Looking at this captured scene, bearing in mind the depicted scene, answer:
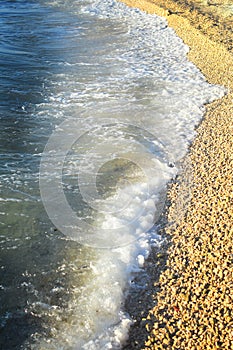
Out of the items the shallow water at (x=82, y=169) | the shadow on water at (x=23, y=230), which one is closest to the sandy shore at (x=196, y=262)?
the shallow water at (x=82, y=169)

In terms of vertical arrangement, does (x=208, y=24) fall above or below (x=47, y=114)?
above

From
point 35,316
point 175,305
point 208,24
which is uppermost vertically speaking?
point 208,24

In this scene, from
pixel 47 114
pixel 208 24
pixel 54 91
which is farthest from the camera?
pixel 208 24

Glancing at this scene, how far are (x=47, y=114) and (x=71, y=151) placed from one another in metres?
2.22

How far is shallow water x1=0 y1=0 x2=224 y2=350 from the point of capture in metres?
5.76

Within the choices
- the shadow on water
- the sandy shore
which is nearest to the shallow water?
the shadow on water

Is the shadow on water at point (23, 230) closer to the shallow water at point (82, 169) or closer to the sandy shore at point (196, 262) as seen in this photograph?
the shallow water at point (82, 169)

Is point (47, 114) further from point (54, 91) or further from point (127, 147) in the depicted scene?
point (127, 147)

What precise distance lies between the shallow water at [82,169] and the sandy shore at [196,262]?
1.19 ft

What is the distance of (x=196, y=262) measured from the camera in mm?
6008

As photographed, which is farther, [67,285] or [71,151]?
[71,151]

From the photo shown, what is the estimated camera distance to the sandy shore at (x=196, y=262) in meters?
5.02

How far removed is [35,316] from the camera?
5613 millimetres

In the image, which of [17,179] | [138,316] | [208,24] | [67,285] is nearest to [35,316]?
[67,285]
